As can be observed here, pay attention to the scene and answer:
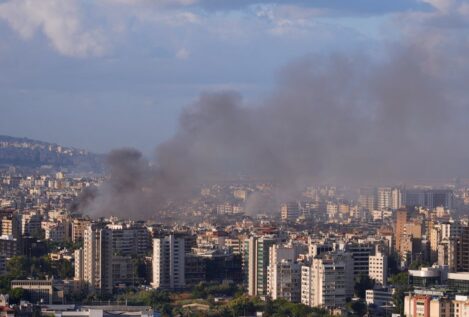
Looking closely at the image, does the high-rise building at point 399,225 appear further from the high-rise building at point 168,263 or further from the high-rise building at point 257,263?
the high-rise building at point 168,263

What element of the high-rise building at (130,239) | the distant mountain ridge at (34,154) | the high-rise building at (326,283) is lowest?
the high-rise building at (326,283)

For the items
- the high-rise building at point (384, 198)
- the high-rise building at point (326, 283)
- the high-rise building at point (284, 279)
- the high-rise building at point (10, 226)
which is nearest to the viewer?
the high-rise building at point (326, 283)

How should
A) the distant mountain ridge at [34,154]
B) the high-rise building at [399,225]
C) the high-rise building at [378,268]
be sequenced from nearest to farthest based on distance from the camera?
the high-rise building at [378,268] → the high-rise building at [399,225] → the distant mountain ridge at [34,154]

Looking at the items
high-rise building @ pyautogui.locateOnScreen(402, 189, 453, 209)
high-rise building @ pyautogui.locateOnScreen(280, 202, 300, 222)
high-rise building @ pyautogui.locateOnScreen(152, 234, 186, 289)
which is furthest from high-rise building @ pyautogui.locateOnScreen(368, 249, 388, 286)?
high-rise building @ pyautogui.locateOnScreen(402, 189, 453, 209)

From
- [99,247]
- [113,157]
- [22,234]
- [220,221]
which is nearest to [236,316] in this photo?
[99,247]

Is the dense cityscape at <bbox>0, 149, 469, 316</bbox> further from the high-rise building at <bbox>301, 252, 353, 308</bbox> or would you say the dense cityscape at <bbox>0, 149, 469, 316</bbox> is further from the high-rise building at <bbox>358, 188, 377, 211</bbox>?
the high-rise building at <bbox>358, 188, 377, 211</bbox>

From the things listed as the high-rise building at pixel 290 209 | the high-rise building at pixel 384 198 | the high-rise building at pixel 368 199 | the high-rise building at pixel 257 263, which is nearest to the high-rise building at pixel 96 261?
the high-rise building at pixel 257 263

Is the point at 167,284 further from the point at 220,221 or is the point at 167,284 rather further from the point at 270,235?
the point at 220,221
